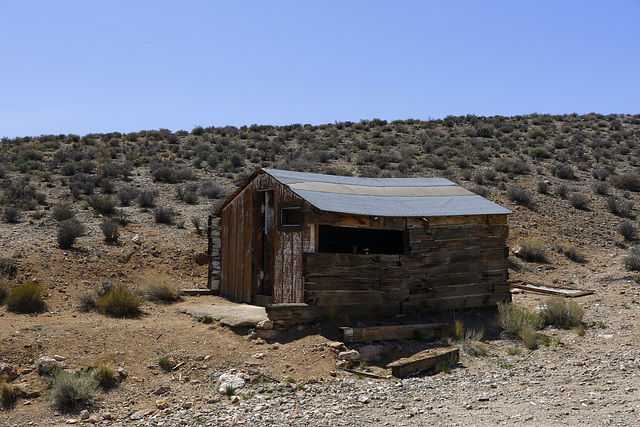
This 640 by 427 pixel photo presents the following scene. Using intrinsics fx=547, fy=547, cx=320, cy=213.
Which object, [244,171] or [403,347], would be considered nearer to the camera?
[403,347]

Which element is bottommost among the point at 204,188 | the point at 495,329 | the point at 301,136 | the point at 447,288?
the point at 495,329

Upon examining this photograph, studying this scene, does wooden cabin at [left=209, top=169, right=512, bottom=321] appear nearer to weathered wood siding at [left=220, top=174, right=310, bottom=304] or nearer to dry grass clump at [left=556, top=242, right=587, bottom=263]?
weathered wood siding at [left=220, top=174, right=310, bottom=304]

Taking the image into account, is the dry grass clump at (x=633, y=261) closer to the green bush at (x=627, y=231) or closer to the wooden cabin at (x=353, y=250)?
the green bush at (x=627, y=231)

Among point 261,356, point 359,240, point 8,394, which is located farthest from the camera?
point 359,240

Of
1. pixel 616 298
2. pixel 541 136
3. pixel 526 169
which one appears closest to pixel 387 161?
pixel 526 169

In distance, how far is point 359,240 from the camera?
44.9 ft

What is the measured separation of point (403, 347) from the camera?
9273 mm

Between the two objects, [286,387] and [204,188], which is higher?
[204,188]

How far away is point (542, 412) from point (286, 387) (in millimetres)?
3252

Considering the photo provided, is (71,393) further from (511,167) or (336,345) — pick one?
(511,167)

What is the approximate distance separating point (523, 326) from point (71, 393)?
7.26 m

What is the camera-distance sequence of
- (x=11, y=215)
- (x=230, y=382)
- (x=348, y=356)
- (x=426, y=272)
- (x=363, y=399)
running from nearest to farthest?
Answer: (x=363, y=399) → (x=230, y=382) → (x=348, y=356) → (x=426, y=272) → (x=11, y=215)

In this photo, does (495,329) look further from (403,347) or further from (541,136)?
(541,136)

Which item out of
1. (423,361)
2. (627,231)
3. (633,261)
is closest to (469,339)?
(423,361)
